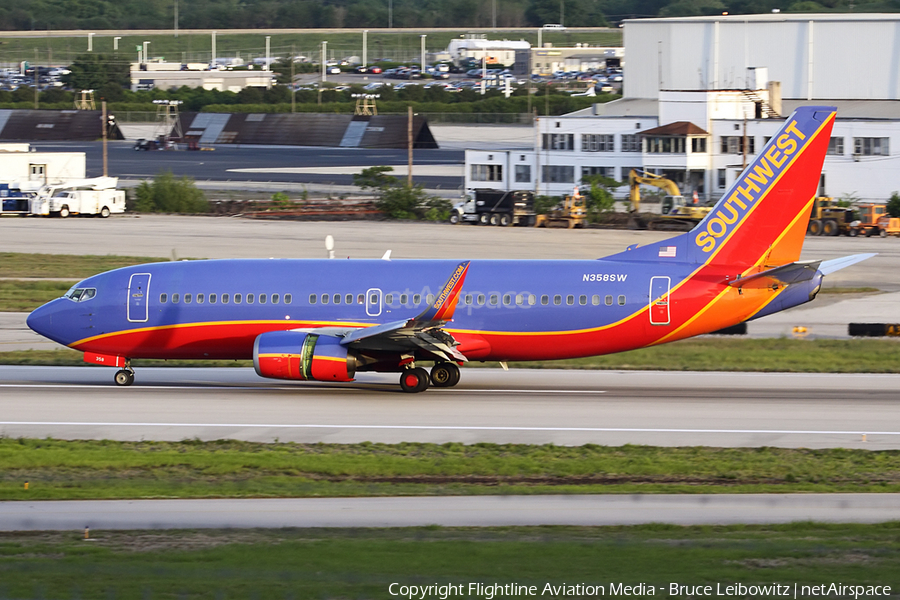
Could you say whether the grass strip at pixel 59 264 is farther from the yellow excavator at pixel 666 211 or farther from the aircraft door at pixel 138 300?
the yellow excavator at pixel 666 211

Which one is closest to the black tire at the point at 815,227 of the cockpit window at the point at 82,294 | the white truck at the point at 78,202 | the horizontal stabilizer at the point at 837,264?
the horizontal stabilizer at the point at 837,264

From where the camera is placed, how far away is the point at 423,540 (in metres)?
17.7

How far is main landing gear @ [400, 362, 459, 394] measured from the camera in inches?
1289

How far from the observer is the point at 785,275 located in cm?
3212

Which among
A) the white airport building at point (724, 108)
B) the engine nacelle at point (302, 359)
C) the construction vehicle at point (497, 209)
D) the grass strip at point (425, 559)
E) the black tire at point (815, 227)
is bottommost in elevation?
the grass strip at point (425, 559)

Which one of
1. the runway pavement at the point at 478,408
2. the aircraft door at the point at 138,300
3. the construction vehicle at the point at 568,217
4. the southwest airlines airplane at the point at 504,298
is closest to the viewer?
the runway pavement at the point at 478,408

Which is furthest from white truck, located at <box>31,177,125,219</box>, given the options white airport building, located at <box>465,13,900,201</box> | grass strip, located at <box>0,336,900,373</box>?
grass strip, located at <box>0,336,900,373</box>

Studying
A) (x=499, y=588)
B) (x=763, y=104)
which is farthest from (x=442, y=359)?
(x=763, y=104)

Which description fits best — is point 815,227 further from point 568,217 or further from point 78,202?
point 78,202

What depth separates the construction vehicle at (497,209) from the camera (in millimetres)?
84062

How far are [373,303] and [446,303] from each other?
3.29 meters

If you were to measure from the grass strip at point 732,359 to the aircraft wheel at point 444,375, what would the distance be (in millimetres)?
4534

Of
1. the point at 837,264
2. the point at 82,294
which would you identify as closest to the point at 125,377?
the point at 82,294

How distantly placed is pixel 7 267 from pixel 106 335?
98.8ft
